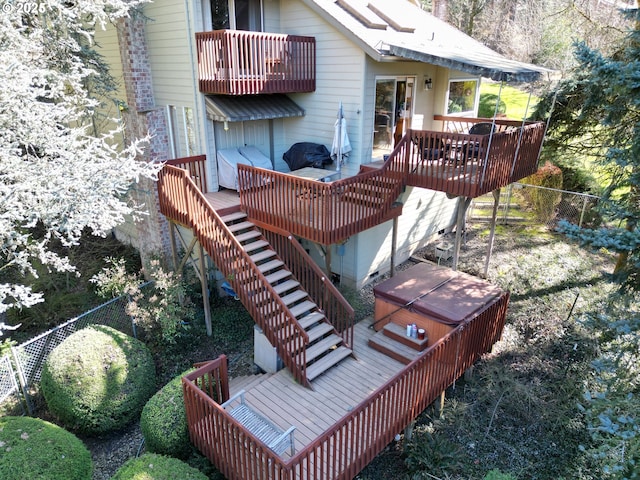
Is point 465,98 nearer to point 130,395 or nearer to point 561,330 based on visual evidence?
Answer: point 561,330

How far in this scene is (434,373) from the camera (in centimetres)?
770

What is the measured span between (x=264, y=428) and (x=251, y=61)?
310 inches

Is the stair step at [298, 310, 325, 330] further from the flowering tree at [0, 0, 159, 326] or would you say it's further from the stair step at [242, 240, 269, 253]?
the flowering tree at [0, 0, 159, 326]

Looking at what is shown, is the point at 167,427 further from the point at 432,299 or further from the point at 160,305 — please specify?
the point at 432,299

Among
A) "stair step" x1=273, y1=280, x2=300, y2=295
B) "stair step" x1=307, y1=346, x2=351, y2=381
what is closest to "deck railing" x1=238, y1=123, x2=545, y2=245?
"stair step" x1=273, y1=280, x2=300, y2=295

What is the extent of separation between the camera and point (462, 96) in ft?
47.0

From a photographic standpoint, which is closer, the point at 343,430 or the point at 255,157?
the point at 343,430

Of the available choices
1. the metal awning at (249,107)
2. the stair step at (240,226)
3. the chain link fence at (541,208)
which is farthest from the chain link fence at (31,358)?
the chain link fence at (541,208)

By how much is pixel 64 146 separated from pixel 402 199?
833 centimetres

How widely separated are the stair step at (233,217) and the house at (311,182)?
1.4 inches

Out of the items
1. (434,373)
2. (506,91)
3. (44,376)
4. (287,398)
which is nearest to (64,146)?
(44,376)

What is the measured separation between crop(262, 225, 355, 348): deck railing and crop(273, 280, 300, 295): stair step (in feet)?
1.60

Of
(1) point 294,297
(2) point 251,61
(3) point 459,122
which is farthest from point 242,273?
(3) point 459,122

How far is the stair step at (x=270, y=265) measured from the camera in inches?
375
